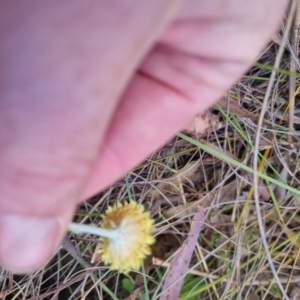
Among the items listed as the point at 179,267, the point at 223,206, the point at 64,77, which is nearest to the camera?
the point at 64,77

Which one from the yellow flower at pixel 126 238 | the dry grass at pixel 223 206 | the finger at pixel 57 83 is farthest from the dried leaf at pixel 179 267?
the finger at pixel 57 83

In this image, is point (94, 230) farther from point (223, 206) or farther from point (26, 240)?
point (223, 206)

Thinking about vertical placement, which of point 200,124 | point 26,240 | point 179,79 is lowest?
point 200,124

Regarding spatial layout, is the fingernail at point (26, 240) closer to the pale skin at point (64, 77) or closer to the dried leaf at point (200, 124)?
the pale skin at point (64, 77)

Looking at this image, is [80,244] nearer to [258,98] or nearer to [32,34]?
[258,98]

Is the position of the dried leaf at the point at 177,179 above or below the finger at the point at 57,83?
below

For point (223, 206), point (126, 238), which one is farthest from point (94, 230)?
point (223, 206)

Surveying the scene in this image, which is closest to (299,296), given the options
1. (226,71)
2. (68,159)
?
(226,71)
